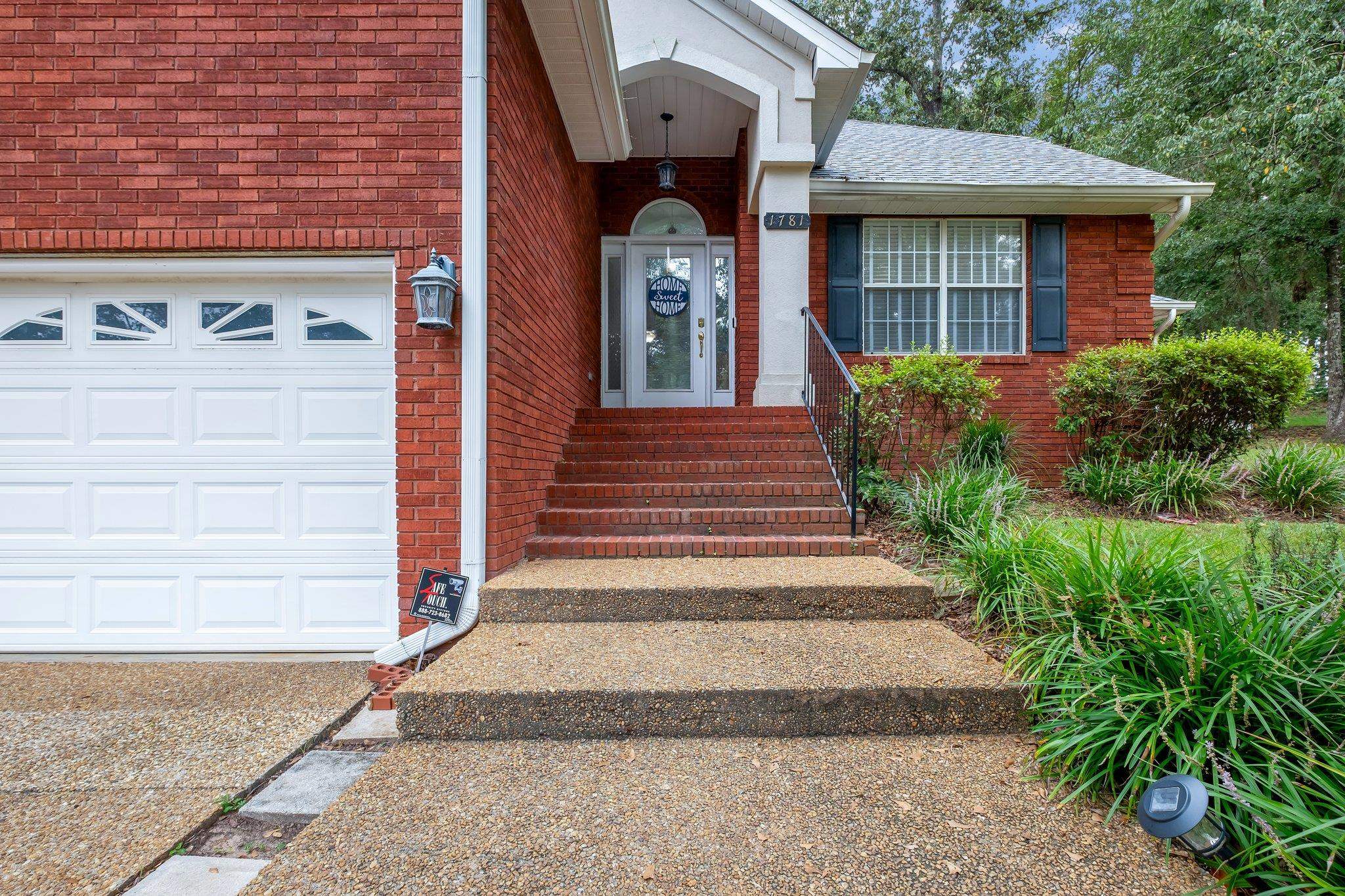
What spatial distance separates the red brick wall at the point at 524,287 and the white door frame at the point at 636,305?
1656 millimetres

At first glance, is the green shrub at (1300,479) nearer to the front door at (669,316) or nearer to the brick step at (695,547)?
the brick step at (695,547)

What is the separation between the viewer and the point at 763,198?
564cm

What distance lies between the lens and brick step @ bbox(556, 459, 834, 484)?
174 inches

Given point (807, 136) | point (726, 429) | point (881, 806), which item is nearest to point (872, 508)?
point (726, 429)

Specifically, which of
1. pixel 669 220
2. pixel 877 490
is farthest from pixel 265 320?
pixel 669 220

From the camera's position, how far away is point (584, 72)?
4.02m

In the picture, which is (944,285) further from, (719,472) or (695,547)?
(695,547)

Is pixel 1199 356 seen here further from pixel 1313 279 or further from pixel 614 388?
pixel 1313 279

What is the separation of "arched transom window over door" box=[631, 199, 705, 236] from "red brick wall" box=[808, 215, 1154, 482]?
1.43 m

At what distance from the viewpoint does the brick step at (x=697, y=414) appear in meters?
5.10

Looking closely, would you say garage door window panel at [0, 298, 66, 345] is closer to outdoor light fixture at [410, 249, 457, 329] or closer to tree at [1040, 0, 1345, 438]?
outdoor light fixture at [410, 249, 457, 329]

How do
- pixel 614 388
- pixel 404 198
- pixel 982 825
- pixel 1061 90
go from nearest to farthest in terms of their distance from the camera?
pixel 982 825, pixel 404 198, pixel 614 388, pixel 1061 90

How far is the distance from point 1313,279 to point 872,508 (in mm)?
14589

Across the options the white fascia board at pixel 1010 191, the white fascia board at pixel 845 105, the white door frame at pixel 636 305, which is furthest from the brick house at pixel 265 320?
the white door frame at pixel 636 305
